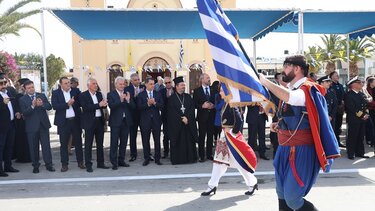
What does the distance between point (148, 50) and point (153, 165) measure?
2406 cm

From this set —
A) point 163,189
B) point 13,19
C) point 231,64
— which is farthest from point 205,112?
point 13,19

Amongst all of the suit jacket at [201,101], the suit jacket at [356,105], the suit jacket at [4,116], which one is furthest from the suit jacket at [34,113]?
the suit jacket at [356,105]

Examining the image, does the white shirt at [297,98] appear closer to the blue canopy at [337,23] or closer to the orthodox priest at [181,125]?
the orthodox priest at [181,125]

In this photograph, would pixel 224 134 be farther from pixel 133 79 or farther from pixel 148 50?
pixel 148 50

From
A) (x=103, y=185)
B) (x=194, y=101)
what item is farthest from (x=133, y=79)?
(x=103, y=185)

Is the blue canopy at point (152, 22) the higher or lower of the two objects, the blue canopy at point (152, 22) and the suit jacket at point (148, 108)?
the higher

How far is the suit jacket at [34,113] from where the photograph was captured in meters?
7.92

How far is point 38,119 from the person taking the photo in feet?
26.4

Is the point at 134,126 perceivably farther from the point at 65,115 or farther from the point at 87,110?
the point at 65,115

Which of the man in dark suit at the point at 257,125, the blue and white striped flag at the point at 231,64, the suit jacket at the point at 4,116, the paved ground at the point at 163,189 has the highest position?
the blue and white striped flag at the point at 231,64

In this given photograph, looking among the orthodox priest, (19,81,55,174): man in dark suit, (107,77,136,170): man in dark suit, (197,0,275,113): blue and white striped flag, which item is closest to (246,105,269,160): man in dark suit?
the orthodox priest

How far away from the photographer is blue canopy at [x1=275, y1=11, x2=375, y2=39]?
10328 millimetres

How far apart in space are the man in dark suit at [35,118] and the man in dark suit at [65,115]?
217mm

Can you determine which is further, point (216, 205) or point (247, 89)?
point (216, 205)
